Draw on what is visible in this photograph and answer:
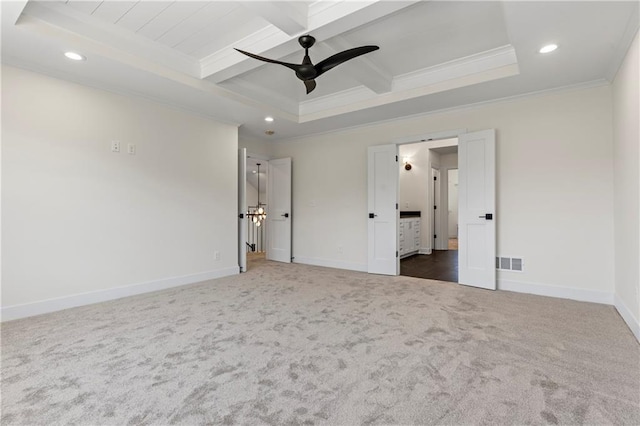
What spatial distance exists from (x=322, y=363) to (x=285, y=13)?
103 inches

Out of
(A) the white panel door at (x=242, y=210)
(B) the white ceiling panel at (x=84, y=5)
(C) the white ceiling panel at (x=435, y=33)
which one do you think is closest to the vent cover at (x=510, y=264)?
(C) the white ceiling panel at (x=435, y=33)

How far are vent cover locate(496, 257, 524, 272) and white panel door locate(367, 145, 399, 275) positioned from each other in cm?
143

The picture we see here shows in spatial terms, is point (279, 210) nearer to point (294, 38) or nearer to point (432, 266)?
point (432, 266)

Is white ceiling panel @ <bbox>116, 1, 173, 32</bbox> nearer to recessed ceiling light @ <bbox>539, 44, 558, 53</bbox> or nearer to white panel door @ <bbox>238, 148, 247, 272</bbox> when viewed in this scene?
white panel door @ <bbox>238, 148, 247, 272</bbox>

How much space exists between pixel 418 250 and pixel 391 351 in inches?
213

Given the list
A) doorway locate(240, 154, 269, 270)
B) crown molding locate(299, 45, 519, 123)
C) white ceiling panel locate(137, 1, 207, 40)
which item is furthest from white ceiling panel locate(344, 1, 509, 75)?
doorway locate(240, 154, 269, 270)

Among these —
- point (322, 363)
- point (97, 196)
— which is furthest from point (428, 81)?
point (97, 196)

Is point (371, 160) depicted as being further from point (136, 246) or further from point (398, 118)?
point (136, 246)

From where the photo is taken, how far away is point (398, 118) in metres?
4.72

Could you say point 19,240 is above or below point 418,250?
above

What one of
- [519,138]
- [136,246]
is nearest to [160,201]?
[136,246]

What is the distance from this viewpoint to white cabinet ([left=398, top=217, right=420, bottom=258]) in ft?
20.8

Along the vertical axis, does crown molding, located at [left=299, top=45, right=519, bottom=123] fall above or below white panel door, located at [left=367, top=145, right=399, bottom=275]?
above

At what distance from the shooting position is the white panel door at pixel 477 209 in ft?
12.7
